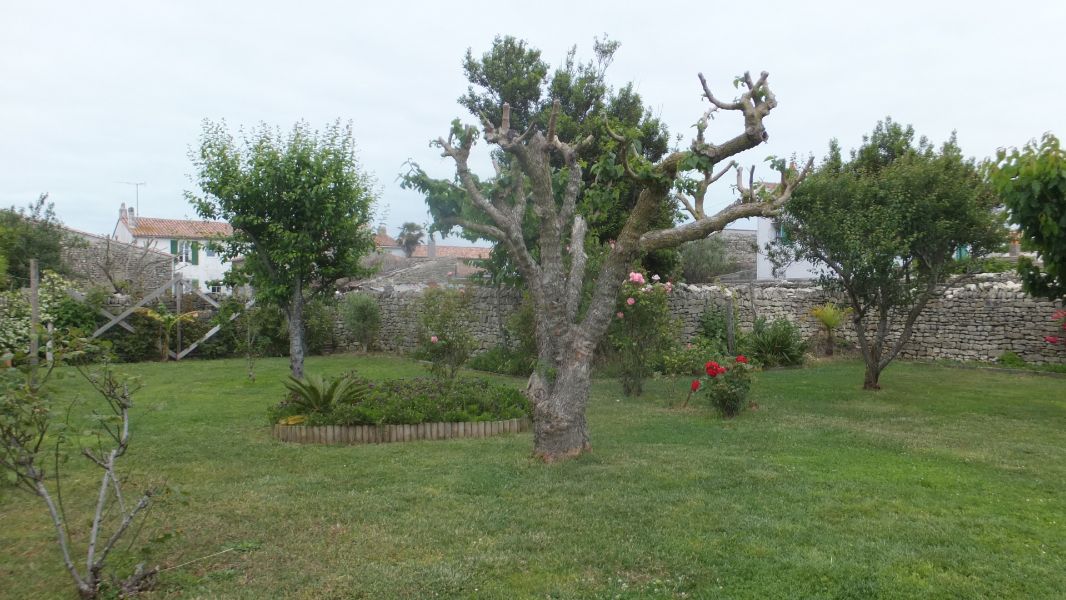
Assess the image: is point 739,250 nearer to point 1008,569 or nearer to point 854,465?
point 854,465

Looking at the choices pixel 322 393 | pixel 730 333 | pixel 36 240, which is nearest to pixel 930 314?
pixel 730 333

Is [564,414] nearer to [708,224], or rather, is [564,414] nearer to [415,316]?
[708,224]

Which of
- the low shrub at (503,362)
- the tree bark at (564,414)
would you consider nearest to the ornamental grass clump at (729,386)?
the tree bark at (564,414)

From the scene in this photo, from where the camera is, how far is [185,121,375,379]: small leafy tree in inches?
445

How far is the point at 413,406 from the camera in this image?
9.07 m

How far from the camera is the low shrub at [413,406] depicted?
8633 mm

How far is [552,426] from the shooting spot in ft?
23.1

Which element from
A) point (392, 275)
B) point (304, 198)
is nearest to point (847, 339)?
point (304, 198)

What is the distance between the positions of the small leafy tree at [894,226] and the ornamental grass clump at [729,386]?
11.0ft

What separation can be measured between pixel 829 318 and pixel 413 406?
13.1 m

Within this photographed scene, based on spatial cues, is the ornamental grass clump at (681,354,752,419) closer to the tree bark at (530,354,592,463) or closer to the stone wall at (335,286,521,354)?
the tree bark at (530,354,592,463)

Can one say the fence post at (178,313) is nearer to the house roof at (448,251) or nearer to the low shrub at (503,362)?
the low shrub at (503,362)

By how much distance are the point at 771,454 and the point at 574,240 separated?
3.08 metres

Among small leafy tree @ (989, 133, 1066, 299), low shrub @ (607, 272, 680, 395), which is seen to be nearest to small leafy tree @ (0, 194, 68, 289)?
low shrub @ (607, 272, 680, 395)
